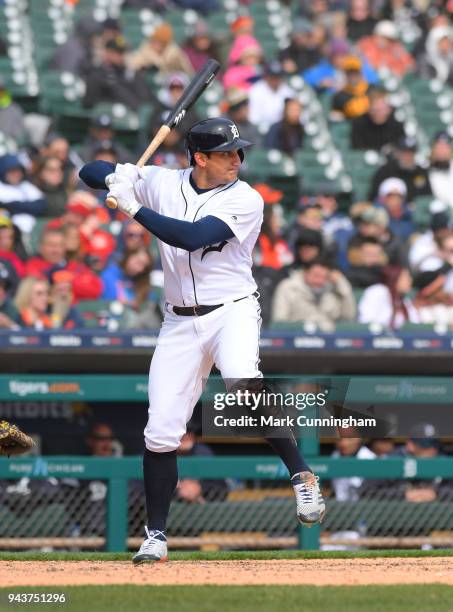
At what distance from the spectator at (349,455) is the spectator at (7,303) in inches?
78.3

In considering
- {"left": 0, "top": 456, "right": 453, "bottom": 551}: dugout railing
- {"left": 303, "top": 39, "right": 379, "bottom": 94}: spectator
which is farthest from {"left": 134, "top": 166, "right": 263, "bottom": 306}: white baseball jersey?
{"left": 303, "top": 39, "right": 379, "bottom": 94}: spectator

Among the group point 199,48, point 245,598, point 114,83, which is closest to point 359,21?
point 199,48

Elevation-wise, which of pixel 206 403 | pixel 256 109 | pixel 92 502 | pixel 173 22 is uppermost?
pixel 173 22

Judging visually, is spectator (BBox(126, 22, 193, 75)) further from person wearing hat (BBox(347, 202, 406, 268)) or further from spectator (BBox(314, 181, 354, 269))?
person wearing hat (BBox(347, 202, 406, 268))

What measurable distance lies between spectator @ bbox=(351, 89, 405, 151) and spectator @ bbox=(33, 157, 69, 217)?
11.6ft

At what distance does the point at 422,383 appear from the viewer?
8.45 metres

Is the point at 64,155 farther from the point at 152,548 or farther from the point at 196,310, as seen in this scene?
the point at 152,548

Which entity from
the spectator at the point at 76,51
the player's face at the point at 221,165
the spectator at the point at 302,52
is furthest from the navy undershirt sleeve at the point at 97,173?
the spectator at the point at 302,52

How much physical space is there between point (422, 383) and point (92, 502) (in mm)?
1955

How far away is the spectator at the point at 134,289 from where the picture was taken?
30.1ft

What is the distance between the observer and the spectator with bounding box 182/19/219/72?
14.0 metres

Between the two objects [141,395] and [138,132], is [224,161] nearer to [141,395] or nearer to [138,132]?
[141,395]

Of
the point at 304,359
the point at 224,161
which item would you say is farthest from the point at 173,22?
the point at 224,161

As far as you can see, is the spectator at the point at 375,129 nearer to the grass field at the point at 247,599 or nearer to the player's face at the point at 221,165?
the player's face at the point at 221,165
